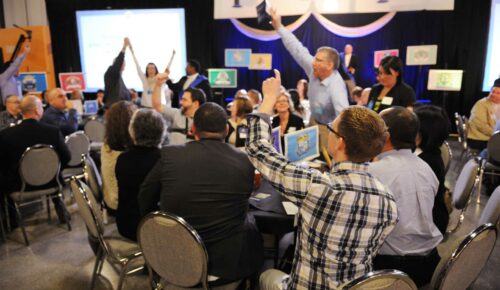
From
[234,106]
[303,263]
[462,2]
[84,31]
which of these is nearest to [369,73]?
[462,2]

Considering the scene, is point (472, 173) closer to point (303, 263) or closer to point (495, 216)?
point (495, 216)

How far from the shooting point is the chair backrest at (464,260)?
62.1 inches

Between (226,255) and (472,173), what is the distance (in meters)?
1.80

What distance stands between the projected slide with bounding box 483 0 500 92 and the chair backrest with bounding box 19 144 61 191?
7.69m

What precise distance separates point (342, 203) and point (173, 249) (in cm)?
87

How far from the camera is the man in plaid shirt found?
133 centimetres

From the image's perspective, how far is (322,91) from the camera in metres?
3.84

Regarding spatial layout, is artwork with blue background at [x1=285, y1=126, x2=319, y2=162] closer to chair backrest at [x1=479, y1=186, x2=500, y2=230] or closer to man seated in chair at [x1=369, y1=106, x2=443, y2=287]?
man seated in chair at [x1=369, y1=106, x2=443, y2=287]

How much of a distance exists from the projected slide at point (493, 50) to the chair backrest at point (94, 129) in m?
7.06

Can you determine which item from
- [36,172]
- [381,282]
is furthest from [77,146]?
[381,282]

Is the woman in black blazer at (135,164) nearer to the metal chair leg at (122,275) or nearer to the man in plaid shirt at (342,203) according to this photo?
the metal chair leg at (122,275)

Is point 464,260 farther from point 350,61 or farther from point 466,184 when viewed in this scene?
point 350,61

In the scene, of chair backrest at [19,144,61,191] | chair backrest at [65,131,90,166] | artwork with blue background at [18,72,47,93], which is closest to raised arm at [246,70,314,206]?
chair backrest at [19,144,61,191]

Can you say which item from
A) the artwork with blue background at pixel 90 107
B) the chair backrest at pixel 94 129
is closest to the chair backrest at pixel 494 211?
the chair backrest at pixel 94 129
